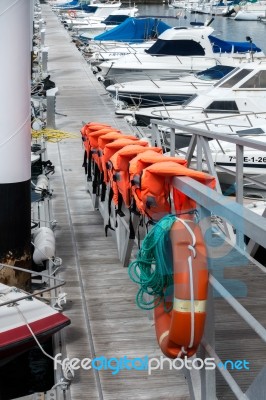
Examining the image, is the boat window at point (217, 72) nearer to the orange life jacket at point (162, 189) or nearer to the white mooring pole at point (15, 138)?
the white mooring pole at point (15, 138)

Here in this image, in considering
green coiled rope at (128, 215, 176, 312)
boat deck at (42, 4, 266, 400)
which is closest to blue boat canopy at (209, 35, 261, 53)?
boat deck at (42, 4, 266, 400)

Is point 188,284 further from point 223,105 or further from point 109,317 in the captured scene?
point 223,105

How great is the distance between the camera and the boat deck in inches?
168

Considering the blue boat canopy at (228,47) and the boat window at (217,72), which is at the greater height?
the boat window at (217,72)

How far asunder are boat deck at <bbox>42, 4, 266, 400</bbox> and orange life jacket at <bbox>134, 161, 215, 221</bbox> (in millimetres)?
743

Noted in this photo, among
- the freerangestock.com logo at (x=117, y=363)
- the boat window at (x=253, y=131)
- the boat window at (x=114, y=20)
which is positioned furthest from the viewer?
the boat window at (x=114, y=20)

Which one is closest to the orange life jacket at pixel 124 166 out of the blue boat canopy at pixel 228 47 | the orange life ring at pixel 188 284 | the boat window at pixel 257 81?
the orange life ring at pixel 188 284

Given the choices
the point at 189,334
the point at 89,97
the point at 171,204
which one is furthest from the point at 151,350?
the point at 89,97

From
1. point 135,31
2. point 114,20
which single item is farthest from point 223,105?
point 114,20

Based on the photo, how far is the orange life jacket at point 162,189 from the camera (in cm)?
407

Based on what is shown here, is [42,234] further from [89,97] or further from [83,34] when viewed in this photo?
[83,34]

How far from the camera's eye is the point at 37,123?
13555 millimetres

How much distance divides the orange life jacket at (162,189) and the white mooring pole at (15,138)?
1.31m

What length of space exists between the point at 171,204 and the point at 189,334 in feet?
3.31
